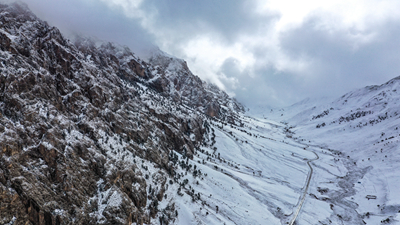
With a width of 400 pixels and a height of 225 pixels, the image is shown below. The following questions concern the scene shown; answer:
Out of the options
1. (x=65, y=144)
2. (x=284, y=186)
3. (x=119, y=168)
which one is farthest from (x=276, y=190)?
(x=65, y=144)

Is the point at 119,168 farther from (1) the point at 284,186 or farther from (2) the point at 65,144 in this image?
(1) the point at 284,186

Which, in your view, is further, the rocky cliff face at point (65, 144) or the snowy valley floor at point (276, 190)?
the snowy valley floor at point (276, 190)

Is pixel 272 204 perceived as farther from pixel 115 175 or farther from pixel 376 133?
pixel 376 133

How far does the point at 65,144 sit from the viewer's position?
4381 centimetres

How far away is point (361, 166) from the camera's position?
398ft

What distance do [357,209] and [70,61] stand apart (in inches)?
4723

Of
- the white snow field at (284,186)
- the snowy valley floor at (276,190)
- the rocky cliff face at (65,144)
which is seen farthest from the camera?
the white snow field at (284,186)

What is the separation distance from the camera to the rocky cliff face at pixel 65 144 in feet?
113

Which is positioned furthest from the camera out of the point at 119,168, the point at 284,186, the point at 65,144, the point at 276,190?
the point at 284,186

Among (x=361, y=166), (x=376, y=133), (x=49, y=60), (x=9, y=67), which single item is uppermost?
(x=376, y=133)

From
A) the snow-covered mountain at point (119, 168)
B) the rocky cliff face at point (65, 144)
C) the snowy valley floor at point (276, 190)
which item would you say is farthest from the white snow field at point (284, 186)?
the rocky cliff face at point (65, 144)

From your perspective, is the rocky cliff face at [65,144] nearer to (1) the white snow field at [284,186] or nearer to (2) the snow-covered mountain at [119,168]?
(2) the snow-covered mountain at [119,168]

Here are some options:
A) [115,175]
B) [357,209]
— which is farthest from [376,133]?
[115,175]

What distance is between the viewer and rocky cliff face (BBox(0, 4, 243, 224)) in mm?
34375
